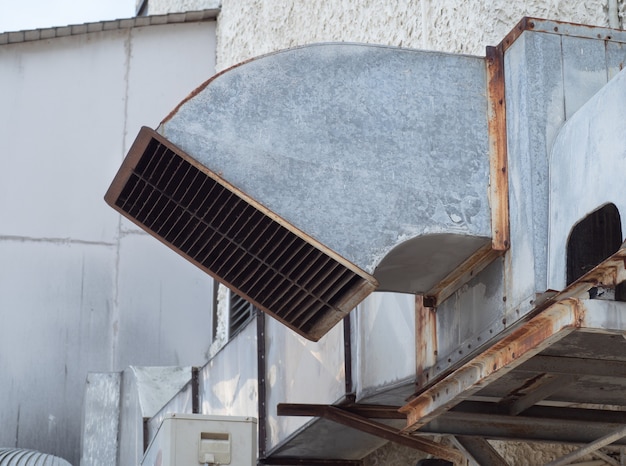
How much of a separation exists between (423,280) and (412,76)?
3.12ft

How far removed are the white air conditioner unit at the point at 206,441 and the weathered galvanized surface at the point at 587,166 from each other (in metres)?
1.82

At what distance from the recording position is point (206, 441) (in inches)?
241

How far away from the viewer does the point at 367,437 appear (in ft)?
26.7

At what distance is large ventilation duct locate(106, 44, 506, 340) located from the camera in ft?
17.3

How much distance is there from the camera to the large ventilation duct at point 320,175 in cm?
527

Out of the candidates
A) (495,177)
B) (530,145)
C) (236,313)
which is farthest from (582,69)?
(236,313)

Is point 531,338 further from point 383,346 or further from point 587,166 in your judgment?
point 383,346

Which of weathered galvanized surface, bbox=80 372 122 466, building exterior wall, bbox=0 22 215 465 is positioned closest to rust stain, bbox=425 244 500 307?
weathered galvanized surface, bbox=80 372 122 466

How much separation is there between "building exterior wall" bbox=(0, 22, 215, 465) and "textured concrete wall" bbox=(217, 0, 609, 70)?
51.7 inches

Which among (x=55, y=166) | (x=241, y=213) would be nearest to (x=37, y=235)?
(x=55, y=166)

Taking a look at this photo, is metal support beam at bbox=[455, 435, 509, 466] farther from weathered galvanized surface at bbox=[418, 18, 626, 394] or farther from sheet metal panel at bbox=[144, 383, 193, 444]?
sheet metal panel at bbox=[144, 383, 193, 444]

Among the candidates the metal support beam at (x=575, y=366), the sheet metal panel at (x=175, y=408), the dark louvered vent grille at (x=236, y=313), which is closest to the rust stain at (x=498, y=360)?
the metal support beam at (x=575, y=366)

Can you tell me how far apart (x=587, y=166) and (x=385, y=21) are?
375 cm

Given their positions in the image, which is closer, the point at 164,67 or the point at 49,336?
the point at 49,336
